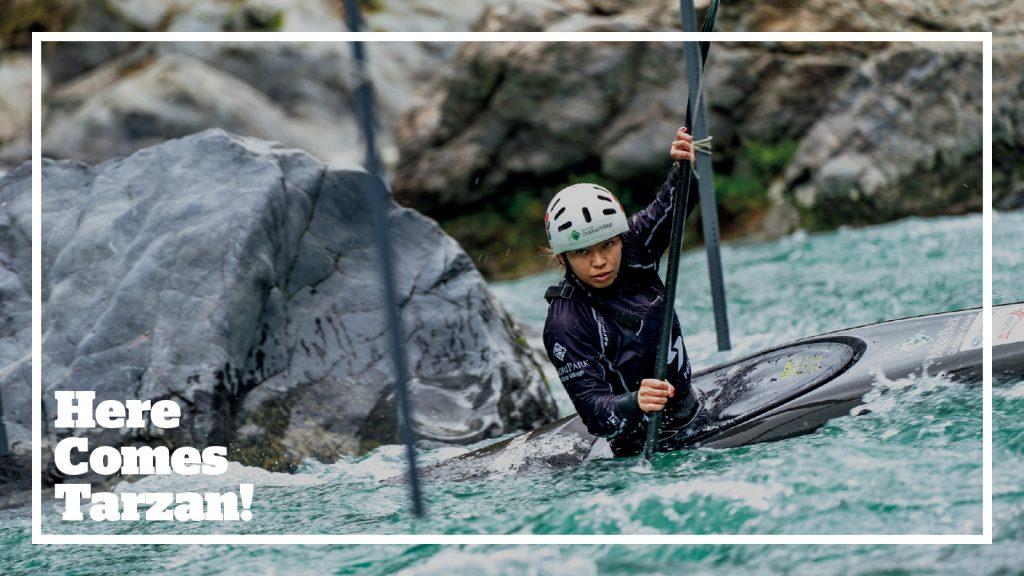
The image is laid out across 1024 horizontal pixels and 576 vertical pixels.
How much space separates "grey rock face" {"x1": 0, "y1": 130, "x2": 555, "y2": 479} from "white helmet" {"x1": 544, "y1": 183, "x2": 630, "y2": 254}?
62.8 inches

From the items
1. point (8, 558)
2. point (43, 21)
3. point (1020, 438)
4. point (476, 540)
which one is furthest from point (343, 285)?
point (43, 21)

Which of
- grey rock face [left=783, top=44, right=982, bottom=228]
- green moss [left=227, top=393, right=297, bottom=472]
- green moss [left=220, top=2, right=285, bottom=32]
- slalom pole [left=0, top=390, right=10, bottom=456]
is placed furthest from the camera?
green moss [left=220, top=2, right=285, bottom=32]

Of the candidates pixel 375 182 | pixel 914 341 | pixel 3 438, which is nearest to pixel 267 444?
pixel 3 438

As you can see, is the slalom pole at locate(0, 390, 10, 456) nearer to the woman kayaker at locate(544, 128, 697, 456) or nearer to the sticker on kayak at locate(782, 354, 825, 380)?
the woman kayaker at locate(544, 128, 697, 456)

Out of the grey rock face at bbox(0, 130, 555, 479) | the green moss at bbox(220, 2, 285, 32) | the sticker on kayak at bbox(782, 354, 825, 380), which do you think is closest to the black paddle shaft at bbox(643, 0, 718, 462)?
the sticker on kayak at bbox(782, 354, 825, 380)

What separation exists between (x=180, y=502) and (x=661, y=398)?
201cm

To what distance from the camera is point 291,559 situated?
327 centimetres

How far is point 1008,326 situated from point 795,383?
2.47 ft

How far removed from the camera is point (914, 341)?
388 centimetres

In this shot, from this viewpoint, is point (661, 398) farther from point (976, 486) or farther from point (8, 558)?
point (8, 558)

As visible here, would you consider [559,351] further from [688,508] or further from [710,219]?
[710,219]

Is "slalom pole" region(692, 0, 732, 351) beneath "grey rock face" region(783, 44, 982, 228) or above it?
beneath

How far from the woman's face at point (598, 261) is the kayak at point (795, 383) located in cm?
61

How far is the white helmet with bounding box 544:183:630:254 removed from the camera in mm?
3527
